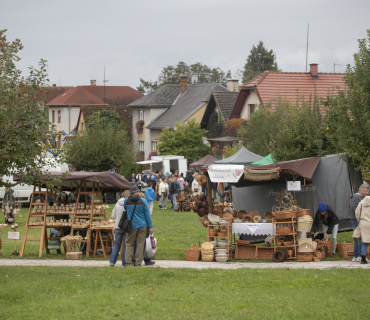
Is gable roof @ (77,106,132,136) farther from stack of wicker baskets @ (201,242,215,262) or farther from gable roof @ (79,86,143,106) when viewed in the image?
stack of wicker baskets @ (201,242,215,262)

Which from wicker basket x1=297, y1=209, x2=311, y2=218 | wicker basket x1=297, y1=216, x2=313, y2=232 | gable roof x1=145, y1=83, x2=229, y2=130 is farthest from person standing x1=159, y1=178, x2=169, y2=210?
gable roof x1=145, y1=83, x2=229, y2=130

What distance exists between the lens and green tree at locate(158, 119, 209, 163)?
153 feet

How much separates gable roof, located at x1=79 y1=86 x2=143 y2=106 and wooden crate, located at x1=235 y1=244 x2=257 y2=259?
2901 inches

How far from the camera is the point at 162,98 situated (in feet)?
193

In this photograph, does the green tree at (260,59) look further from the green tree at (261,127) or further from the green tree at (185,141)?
the green tree at (261,127)

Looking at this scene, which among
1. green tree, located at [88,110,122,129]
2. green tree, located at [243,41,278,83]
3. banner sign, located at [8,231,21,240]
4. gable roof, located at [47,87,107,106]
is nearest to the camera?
banner sign, located at [8,231,21,240]

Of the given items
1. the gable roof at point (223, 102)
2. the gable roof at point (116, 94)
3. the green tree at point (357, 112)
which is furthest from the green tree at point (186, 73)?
the green tree at point (357, 112)

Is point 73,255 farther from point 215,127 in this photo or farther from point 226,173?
point 215,127

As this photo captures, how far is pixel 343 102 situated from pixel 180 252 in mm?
6648

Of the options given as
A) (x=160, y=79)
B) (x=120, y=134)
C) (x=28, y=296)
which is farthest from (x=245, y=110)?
(x=160, y=79)

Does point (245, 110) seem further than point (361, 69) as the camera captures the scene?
Yes

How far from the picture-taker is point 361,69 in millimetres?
15406

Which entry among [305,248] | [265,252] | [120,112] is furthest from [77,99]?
[305,248]

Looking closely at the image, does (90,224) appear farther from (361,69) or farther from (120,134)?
(120,134)
